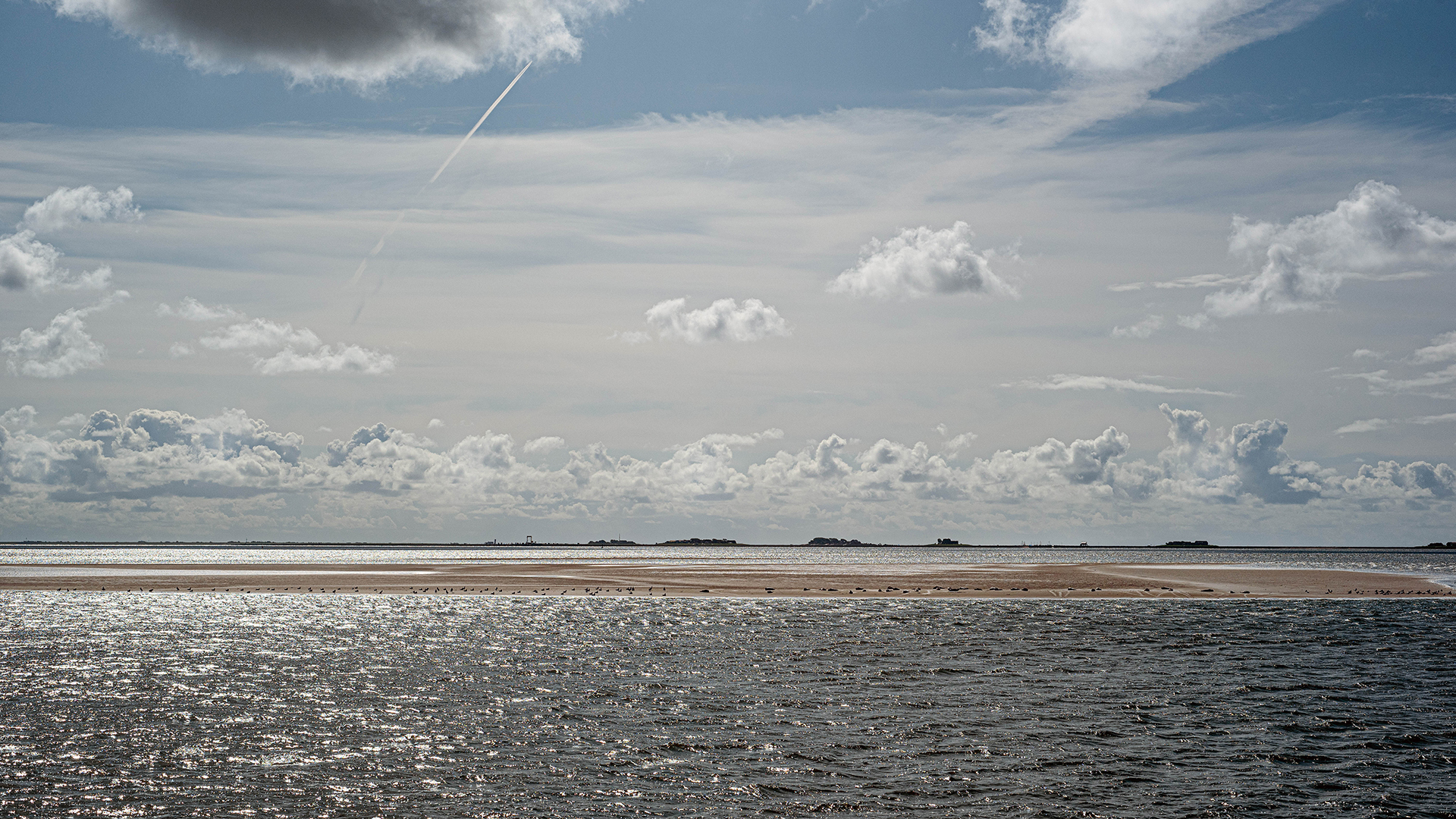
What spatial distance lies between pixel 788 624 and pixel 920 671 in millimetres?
20560

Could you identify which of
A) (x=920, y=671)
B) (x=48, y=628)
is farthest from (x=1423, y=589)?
(x=48, y=628)

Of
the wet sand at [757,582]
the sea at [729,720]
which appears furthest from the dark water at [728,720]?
the wet sand at [757,582]

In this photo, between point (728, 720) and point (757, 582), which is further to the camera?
point (757, 582)

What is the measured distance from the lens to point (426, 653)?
49250mm

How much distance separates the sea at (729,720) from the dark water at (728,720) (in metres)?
0.14

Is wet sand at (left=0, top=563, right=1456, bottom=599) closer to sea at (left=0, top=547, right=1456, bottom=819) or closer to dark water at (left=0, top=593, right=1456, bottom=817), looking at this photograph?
sea at (left=0, top=547, right=1456, bottom=819)

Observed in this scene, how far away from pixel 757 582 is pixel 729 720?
255 ft

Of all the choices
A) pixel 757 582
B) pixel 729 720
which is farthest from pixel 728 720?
pixel 757 582

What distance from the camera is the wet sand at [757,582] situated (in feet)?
304

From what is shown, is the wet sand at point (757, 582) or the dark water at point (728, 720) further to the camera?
the wet sand at point (757, 582)

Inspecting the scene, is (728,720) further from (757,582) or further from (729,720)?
(757,582)

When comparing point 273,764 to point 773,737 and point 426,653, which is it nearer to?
point 773,737

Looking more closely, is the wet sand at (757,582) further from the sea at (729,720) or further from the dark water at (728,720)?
the dark water at (728,720)

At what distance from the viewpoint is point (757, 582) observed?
Answer: 10956cm
